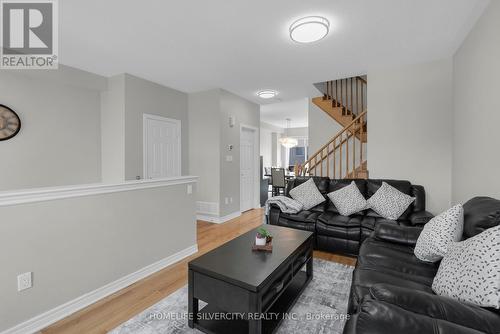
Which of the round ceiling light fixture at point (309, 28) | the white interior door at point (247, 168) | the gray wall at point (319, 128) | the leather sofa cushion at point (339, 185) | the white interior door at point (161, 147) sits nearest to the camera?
the round ceiling light fixture at point (309, 28)

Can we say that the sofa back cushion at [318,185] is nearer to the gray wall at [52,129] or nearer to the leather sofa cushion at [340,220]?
the leather sofa cushion at [340,220]

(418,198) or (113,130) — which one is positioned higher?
(113,130)

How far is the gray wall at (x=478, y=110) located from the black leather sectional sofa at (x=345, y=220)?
0.51 metres

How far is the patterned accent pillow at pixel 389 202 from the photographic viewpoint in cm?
296

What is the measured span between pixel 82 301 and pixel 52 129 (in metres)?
2.68

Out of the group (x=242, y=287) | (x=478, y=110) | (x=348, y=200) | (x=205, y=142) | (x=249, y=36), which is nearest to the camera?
(x=242, y=287)

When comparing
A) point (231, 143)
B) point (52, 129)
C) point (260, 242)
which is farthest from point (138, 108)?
point (260, 242)

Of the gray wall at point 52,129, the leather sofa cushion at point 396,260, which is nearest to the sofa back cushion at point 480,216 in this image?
the leather sofa cushion at point 396,260

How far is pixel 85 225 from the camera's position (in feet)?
6.56

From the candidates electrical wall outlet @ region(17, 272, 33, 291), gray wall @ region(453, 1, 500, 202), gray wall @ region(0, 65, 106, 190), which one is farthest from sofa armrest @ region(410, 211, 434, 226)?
gray wall @ region(0, 65, 106, 190)

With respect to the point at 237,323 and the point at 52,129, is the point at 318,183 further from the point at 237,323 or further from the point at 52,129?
the point at 52,129

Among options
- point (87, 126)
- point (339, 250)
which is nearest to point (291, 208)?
point (339, 250)

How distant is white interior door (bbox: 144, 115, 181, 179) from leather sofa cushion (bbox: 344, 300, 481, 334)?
A: 13.2 ft

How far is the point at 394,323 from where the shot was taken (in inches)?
32.5
